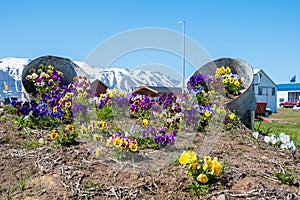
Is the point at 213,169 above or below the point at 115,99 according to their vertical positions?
below

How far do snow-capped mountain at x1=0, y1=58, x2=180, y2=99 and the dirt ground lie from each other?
3.13 meters

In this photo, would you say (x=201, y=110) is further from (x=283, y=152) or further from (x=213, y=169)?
(x=213, y=169)

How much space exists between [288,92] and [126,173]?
155ft

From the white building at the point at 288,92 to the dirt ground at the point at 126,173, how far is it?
44.5 metres

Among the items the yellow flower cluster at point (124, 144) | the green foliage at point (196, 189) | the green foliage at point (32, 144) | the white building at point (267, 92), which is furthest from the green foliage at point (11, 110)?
the white building at point (267, 92)

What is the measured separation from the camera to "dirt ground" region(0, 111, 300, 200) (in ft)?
8.73

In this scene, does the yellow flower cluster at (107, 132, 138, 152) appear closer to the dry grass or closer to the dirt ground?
the dirt ground

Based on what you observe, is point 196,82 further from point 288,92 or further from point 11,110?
point 288,92

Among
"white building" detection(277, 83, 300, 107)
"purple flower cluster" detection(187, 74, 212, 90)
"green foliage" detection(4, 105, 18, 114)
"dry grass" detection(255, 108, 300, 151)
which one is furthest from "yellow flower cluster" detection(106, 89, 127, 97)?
"white building" detection(277, 83, 300, 107)

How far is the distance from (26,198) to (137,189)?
0.84m

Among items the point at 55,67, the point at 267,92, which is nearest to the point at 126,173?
the point at 55,67

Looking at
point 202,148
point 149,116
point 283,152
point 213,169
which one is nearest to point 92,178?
point 213,169

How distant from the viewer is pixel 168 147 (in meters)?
3.63

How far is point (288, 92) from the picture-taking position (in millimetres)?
46375
